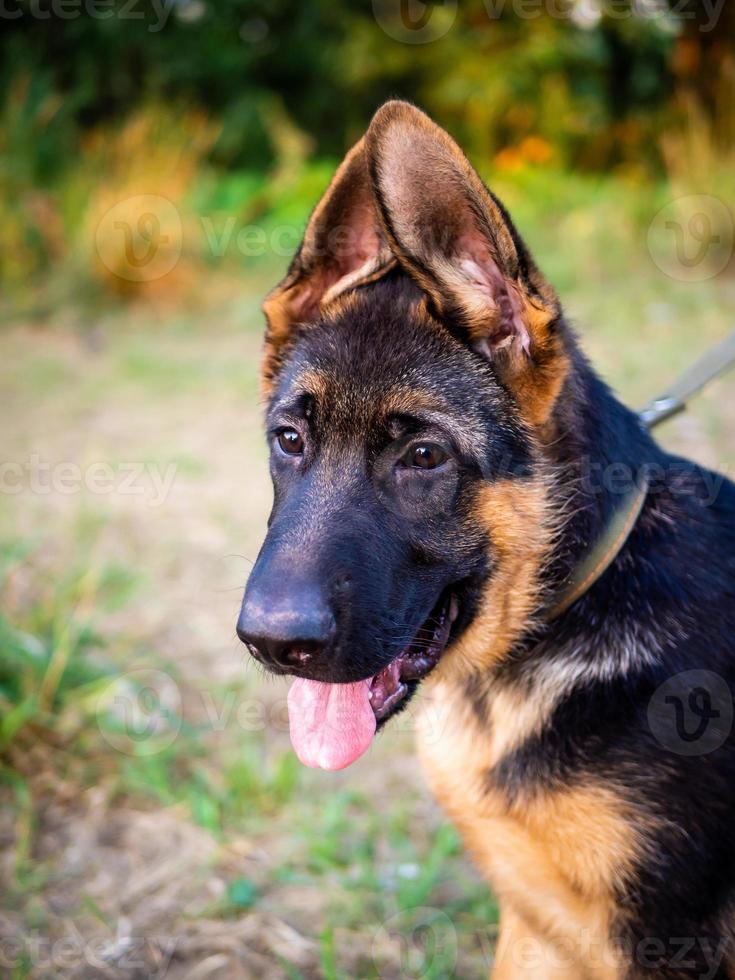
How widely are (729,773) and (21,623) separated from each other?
3022 millimetres

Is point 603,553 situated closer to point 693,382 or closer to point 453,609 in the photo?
point 453,609

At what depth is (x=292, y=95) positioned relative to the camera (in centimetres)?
1659

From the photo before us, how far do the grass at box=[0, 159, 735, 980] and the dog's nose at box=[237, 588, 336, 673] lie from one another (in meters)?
1.31

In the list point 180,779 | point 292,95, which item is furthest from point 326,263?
point 292,95

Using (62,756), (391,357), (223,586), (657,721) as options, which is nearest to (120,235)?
(223,586)

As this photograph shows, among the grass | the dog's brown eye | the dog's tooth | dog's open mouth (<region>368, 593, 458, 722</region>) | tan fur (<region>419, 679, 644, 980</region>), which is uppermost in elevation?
the dog's brown eye

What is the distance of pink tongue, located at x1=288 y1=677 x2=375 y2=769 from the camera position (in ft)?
7.65

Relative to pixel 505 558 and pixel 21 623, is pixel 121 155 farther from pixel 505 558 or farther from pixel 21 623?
pixel 505 558

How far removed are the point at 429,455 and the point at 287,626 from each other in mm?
639

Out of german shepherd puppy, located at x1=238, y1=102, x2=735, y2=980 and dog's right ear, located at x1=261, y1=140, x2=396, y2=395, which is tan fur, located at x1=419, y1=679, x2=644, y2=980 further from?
dog's right ear, located at x1=261, y1=140, x2=396, y2=395

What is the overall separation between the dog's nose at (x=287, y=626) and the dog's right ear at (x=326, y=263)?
91 centimetres

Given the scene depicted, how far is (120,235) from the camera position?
384 inches

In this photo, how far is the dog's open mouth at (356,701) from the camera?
7.69ft

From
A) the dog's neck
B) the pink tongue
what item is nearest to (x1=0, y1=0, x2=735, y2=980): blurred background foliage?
the pink tongue
